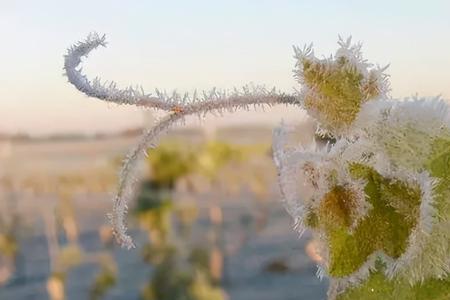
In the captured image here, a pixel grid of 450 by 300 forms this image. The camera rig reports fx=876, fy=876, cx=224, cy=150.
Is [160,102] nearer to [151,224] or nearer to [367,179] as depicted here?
[367,179]

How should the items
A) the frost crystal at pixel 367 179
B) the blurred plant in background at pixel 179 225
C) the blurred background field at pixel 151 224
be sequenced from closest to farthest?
the frost crystal at pixel 367 179
the blurred plant in background at pixel 179 225
the blurred background field at pixel 151 224

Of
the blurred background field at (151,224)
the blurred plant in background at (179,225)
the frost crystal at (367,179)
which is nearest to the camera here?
the frost crystal at (367,179)

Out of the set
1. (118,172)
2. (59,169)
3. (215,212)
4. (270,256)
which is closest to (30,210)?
(59,169)

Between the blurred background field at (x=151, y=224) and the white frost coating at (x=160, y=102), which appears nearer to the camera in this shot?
the white frost coating at (x=160, y=102)

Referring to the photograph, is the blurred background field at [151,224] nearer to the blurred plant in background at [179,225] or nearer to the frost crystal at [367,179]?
the blurred plant in background at [179,225]

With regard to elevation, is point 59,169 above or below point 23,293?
above

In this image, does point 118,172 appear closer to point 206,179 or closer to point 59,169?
point 206,179

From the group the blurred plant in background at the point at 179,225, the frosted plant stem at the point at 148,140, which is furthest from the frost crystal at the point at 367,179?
the blurred plant in background at the point at 179,225

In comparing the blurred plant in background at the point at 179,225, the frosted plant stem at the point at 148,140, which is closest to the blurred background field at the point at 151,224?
the blurred plant in background at the point at 179,225

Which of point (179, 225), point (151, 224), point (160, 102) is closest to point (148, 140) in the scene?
point (160, 102)
